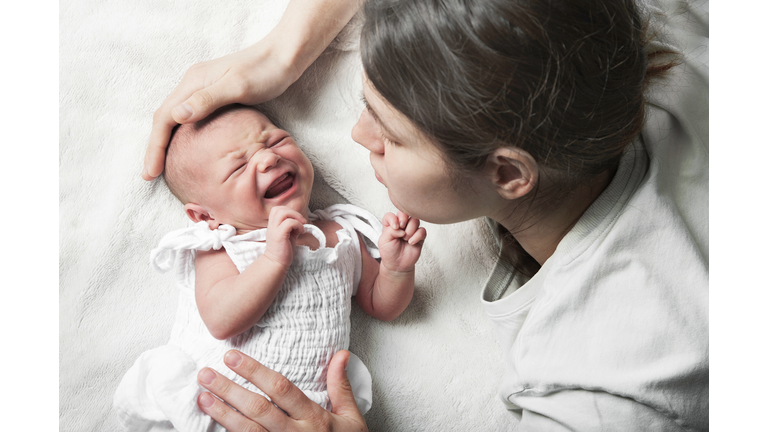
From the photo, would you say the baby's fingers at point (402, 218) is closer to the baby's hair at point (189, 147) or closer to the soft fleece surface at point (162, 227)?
the soft fleece surface at point (162, 227)

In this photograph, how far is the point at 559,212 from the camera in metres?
0.90

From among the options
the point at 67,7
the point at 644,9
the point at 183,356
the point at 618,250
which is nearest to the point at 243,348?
the point at 183,356

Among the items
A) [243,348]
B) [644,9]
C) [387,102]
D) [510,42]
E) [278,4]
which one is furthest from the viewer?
[278,4]

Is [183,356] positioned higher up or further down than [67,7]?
further down

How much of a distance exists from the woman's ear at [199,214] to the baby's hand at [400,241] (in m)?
0.40

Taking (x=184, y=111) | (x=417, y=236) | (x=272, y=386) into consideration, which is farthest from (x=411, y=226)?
(x=184, y=111)

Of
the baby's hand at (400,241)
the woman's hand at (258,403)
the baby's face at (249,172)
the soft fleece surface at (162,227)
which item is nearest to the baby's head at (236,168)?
the baby's face at (249,172)

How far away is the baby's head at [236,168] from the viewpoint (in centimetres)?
103

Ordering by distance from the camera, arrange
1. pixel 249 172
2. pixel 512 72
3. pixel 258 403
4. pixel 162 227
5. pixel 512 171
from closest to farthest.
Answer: pixel 512 72, pixel 512 171, pixel 258 403, pixel 249 172, pixel 162 227

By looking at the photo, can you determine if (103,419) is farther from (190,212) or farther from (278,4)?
(278,4)

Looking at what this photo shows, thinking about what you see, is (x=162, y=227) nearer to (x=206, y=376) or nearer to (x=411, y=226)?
(x=206, y=376)

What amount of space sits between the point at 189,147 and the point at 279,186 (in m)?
0.21

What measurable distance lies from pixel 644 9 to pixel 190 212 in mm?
1050

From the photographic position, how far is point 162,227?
1145mm
